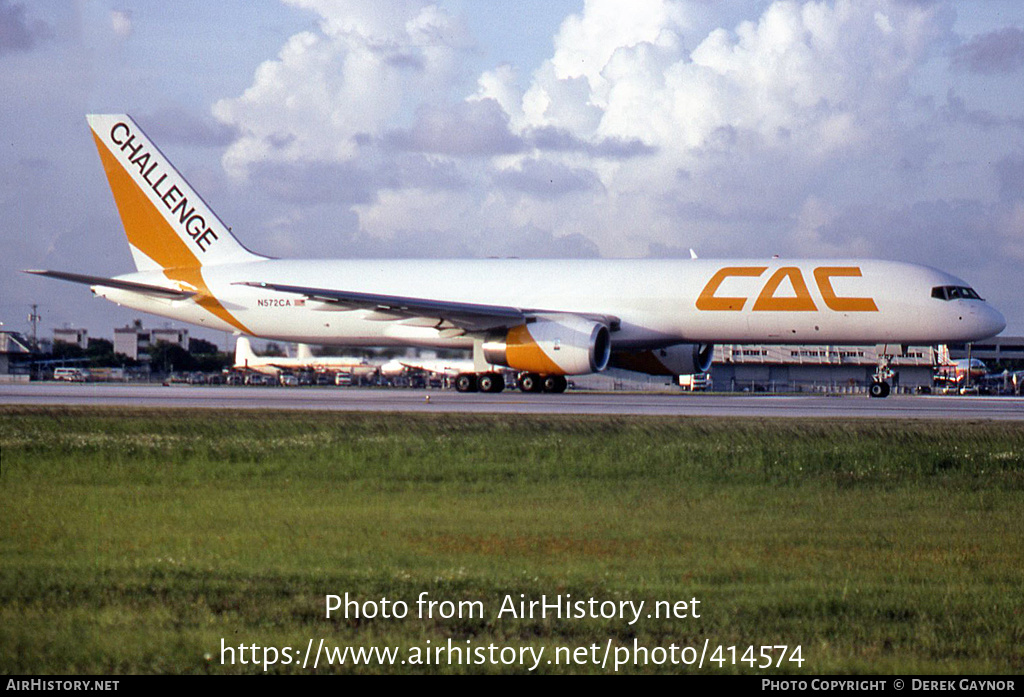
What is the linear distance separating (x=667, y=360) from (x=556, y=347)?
6690mm

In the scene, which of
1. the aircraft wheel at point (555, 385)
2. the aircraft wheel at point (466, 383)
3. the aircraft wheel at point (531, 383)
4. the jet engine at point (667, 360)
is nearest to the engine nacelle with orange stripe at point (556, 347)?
the aircraft wheel at point (531, 383)

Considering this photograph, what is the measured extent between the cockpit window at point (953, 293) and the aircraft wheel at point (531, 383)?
12480mm

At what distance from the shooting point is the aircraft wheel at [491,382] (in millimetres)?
38875

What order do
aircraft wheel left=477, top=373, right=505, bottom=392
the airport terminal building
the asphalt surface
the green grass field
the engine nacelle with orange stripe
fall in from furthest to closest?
1. the airport terminal building
2. aircraft wheel left=477, top=373, right=505, bottom=392
3. the engine nacelle with orange stripe
4. the asphalt surface
5. the green grass field

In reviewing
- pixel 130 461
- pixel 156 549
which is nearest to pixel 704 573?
pixel 156 549

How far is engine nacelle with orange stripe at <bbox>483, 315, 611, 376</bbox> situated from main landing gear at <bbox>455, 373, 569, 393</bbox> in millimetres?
1614

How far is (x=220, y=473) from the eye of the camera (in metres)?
14.6

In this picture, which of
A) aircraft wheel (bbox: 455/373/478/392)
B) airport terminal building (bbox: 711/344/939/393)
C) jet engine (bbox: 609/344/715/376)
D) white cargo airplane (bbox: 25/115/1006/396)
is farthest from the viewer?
airport terminal building (bbox: 711/344/939/393)

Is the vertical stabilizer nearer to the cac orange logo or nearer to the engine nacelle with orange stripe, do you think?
the engine nacelle with orange stripe

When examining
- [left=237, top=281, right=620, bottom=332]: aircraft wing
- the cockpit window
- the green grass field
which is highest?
the cockpit window

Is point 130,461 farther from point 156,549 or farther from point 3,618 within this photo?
point 3,618

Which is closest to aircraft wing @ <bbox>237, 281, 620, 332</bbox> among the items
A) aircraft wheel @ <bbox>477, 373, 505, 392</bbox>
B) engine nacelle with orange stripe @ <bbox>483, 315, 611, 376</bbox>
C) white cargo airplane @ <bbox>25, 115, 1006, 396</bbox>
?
white cargo airplane @ <bbox>25, 115, 1006, 396</bbox>

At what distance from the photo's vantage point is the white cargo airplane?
3603cm

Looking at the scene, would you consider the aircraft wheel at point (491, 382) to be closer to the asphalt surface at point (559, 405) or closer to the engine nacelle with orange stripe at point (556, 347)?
the engine nacelle with orange stripe at point (556, 347)
